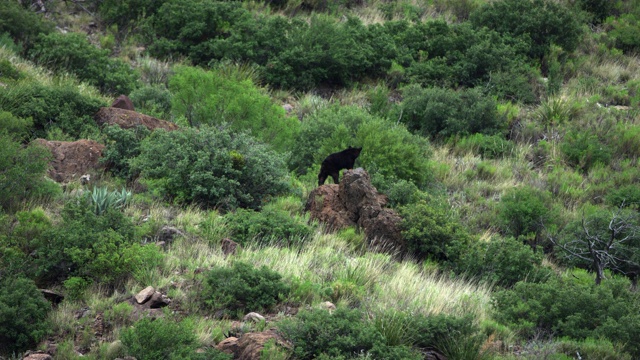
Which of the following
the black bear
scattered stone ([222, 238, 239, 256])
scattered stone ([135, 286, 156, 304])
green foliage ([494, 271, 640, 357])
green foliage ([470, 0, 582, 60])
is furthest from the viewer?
green foliage ([470, 0, 582, 60])

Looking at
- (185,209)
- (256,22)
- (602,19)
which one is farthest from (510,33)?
(185,209)

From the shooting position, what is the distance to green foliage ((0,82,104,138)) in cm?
1374

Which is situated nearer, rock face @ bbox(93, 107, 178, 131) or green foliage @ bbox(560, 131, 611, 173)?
rock face @ bbox(93, 107, 178, 131)

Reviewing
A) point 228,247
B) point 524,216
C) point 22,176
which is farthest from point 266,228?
point 524,216

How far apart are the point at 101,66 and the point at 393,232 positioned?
9.62 m

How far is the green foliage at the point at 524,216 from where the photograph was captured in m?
14.9

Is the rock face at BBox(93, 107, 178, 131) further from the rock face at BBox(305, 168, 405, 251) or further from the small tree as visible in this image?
the small tree

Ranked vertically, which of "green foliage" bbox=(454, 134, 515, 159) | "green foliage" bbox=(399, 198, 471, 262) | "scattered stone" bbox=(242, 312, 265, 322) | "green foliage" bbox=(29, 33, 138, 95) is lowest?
"green foliage" bbox=(29, 33, 138, 95)

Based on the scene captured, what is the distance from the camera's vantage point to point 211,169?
471 inches

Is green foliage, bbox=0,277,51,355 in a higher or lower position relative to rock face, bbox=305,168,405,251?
higher

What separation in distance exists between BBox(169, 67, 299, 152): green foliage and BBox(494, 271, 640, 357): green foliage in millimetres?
7021

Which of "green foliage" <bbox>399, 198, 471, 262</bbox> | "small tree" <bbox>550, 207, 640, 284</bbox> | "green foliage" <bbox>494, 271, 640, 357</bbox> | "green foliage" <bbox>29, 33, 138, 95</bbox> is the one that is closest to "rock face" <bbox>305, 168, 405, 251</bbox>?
"green foliage" <bbox>399, 198, 471, 262</bbox>

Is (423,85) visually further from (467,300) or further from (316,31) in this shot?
(467,300)

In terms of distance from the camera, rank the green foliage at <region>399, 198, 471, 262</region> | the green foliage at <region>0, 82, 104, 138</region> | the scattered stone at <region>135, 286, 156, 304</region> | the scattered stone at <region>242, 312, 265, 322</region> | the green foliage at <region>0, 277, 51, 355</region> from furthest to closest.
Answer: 1. the green foliage at <region>0, 82, 104, 138</region>
2. the green foliage at <region>399, 198, 471, 262</region>
3. the scattered stone at <region>135, 286, 156, 304</region>
4. the scattered stone at <region>242, 312, 265, 322</region>
5. the green foliage at <region>0, 277, 51, 355</region>
